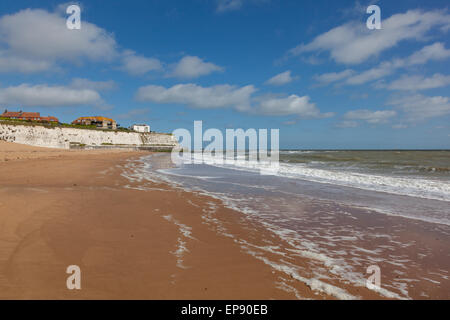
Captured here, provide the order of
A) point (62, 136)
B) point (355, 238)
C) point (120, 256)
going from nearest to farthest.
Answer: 1. point (120, 256)
2. point (355, 238)
3. point (62, 136)

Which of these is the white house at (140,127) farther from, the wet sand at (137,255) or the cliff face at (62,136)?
the wet sand at (137,255)

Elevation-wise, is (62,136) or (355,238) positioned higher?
(62,136)

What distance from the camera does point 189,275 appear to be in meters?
3.65

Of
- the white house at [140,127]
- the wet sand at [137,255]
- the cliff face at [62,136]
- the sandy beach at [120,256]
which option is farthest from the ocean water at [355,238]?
the white house at [140,127]

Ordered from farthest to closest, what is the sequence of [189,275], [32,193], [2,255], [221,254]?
[32,193] < [221,254] < [2,255] < [189,275]

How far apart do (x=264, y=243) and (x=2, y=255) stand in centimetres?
442

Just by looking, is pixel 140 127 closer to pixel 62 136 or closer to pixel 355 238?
pixel 62 136

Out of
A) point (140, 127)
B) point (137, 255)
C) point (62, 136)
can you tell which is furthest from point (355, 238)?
point (140, 127)

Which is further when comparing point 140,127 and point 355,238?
point 140,127

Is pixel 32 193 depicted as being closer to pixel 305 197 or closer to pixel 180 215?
pixel 180 215

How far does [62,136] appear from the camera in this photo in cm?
7088

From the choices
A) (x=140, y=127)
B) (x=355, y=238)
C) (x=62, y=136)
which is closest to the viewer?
(x=355, y=238)

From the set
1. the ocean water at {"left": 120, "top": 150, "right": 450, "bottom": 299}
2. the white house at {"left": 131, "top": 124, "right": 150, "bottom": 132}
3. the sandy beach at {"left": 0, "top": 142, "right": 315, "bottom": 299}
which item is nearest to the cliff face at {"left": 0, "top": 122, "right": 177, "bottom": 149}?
the white house at {"left": 131, "top": 124, "right": 150, "bottom": 132}
